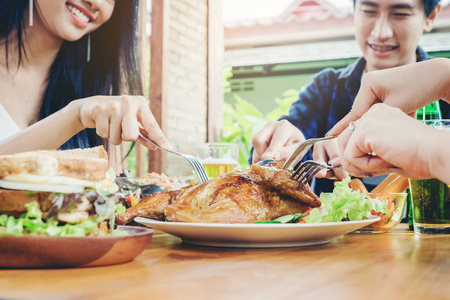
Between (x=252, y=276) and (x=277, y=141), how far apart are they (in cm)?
133

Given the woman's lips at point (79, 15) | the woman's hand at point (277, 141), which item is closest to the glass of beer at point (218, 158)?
the woman's hand at point (277, 141)

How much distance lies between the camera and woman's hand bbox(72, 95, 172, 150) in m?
1.38

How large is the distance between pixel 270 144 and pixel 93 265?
1372 millimetres

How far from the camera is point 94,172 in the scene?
2.44ft

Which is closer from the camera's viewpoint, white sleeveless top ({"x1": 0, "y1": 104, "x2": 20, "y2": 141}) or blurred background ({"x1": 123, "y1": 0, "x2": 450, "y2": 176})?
white sleeveless top ({"x1": 0, "y1": 104, "x2": 20, "y2": 141})

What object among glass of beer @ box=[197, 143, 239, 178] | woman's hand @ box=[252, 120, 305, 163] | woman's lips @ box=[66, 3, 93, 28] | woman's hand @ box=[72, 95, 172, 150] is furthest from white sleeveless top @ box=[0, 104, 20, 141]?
woman's hand @ box=[252, 120, 305, 163]

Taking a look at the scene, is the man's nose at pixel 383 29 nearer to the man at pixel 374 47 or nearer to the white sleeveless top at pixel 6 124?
the man at pixel 374 47

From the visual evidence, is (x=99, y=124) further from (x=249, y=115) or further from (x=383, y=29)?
(x=249, y=115)

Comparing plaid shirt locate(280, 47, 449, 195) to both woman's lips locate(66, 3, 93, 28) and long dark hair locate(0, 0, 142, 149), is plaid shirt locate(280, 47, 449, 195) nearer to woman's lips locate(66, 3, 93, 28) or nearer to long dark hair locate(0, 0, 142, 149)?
long dark hair locate(0, 0, 142, 149)

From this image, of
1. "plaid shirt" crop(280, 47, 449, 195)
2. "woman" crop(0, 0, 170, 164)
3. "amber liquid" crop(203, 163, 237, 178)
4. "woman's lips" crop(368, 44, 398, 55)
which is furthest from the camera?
"plaid shirt" crop(280, 47, 449, 195)

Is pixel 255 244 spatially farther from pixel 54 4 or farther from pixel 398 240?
pixel 54 4

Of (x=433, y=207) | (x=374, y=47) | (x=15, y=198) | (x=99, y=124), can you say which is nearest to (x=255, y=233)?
(x=15, y=198)

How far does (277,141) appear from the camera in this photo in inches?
76.6

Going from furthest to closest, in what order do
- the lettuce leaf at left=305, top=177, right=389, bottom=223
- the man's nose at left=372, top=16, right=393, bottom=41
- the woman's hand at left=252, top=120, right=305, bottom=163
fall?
the man's nose at left=372, top=16, right=393, bottom=41, the woman's hand at left=252, top=120, right=305, bottom=163, the lettuce leaf at left=305, top=177, right=389, bottom=223
